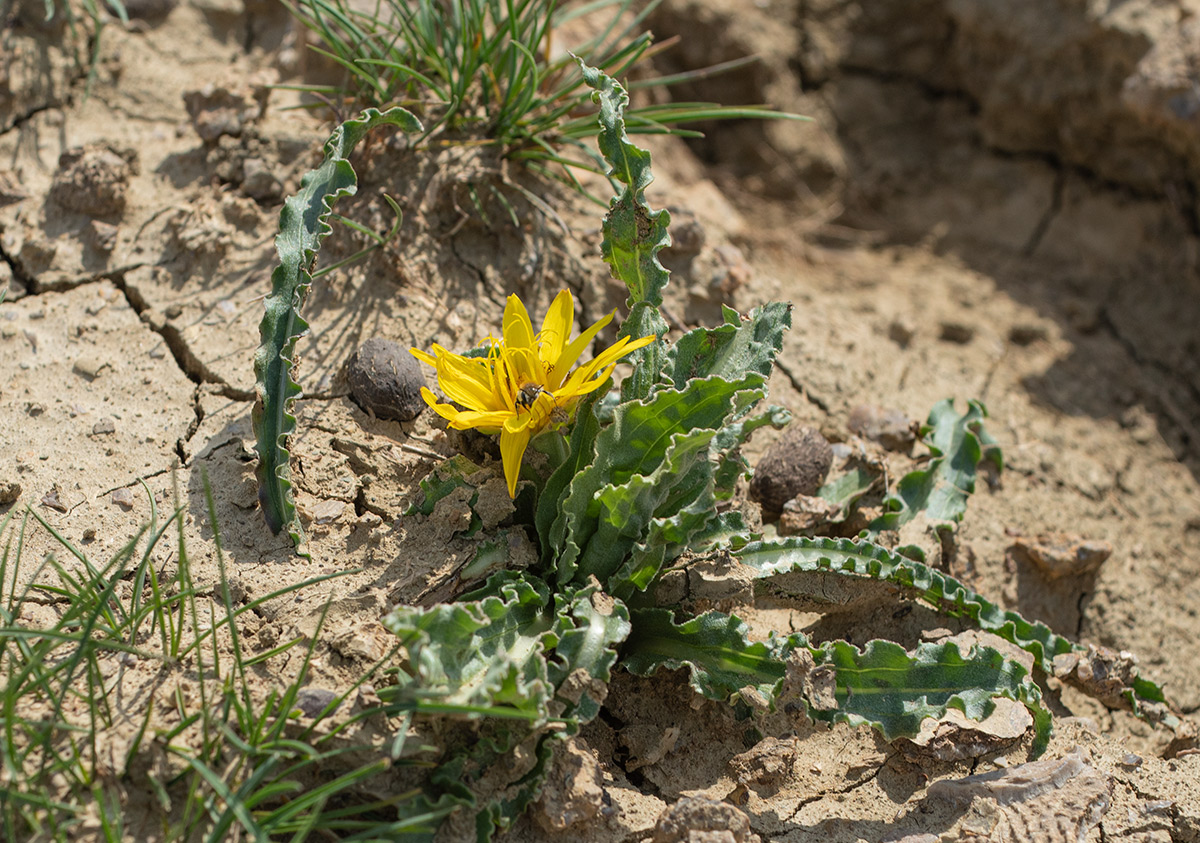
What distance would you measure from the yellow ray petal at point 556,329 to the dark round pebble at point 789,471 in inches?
29.4

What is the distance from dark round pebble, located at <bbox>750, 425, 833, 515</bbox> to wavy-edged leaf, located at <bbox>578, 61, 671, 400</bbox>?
0.55 m

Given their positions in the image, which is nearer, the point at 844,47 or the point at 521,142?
the point at 521,142

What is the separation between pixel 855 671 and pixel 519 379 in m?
1.06

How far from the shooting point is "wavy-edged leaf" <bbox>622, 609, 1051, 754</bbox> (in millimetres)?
2156

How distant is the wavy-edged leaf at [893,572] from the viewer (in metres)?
2.41

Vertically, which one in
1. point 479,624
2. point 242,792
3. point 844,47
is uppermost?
point 844,47

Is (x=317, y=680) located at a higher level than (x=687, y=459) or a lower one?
lower

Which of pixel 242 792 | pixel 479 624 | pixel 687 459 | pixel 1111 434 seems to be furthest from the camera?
pixel 1111 434

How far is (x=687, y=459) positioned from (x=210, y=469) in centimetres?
124

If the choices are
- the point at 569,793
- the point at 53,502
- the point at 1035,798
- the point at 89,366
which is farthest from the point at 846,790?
the point at 89,366

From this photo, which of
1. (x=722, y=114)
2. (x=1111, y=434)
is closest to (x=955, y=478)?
(x=1111, y=434)

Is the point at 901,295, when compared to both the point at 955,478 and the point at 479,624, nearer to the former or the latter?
the point at 955,478

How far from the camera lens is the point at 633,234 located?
2.44 m

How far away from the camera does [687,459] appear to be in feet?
7.10
